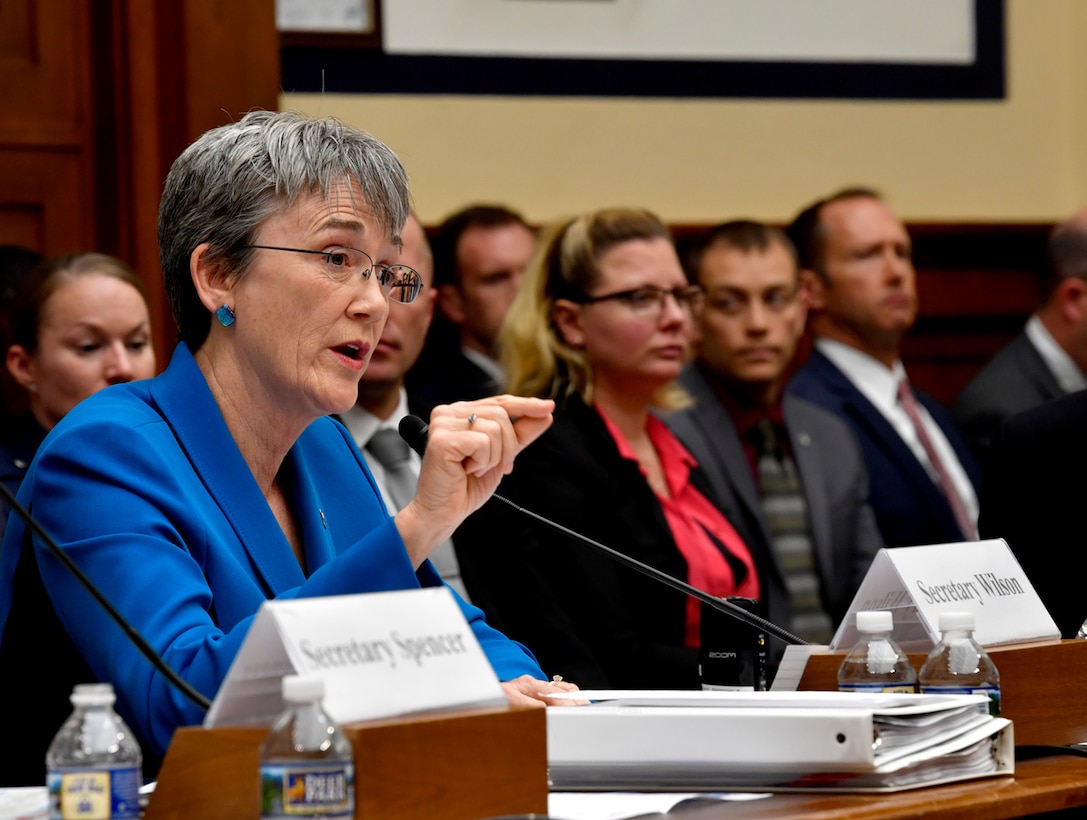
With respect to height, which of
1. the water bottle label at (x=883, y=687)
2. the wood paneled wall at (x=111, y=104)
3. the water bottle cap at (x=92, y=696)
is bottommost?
the water bottle label at (x=883, y=687)

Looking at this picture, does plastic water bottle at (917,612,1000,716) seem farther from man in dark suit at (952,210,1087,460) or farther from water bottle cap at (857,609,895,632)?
man in dark suit at (952,210,1087,460)

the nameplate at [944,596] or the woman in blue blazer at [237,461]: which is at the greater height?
the woman in blue blazer at [237,461]

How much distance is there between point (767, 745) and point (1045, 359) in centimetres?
328

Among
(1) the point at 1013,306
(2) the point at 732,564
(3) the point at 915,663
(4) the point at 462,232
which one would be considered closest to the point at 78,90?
(4) the point at 462,232

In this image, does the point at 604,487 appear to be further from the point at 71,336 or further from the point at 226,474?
the point at 226,474

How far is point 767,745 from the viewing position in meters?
1.51

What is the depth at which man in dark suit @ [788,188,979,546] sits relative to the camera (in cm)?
408

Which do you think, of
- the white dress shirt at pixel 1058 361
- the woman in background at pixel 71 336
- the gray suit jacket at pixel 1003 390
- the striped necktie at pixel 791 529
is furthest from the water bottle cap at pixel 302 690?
the white dress shirt at pixel 1058 361

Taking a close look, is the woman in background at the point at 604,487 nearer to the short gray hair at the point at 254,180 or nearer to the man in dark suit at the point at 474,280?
the man in dark suit at the point at 474,280

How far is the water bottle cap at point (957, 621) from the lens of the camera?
173 cm

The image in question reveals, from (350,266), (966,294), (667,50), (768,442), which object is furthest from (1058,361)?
(350,266)

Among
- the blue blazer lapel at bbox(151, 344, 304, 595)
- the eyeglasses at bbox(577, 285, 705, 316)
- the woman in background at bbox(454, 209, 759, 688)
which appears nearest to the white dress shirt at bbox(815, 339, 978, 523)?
the woman in background at bbox(454, 209, 759, 688)

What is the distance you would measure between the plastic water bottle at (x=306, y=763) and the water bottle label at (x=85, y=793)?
15cm

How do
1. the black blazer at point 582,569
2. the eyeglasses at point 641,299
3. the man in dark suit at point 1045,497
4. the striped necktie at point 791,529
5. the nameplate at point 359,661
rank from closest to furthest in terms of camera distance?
the nameplate at point 359,661 < the man in dark suit at point 1045,497 < the black blazer at point 582,569 < the eyeglasses at point 641,299 < the striped necktie at point 791,529
